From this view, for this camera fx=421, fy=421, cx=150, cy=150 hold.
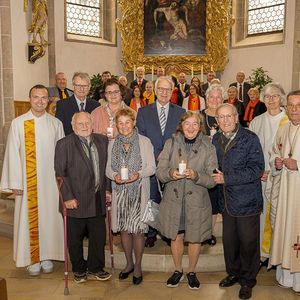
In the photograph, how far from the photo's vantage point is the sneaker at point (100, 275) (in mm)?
4137

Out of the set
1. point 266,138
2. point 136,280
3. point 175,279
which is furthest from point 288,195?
point 136,280

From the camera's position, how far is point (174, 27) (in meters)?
12.6

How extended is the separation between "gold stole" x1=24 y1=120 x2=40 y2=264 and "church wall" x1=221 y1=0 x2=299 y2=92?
28.5ft

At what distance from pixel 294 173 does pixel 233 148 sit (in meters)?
0.61

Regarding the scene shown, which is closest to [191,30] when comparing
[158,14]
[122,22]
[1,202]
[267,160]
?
[158,14]

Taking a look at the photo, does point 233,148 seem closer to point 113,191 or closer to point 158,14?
point 113,191

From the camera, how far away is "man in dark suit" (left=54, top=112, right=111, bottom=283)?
12.7 ft

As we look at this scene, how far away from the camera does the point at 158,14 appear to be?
12500 mm

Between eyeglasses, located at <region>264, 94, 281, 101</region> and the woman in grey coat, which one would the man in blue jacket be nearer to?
the woman in grey coat

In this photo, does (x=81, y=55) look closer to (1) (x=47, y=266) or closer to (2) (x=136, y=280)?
(1) (x=47, y=266)

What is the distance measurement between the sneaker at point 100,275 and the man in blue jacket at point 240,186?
1.22 metres

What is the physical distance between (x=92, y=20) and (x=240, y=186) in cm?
1036

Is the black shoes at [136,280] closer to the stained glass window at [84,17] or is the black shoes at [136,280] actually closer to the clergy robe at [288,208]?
the clergy robe at [288,208]

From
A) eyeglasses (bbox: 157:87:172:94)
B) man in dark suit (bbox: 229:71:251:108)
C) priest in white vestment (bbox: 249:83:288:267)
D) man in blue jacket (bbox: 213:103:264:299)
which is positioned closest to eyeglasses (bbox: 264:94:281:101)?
priest in white vestment (bbox: 249:83:288:267)
